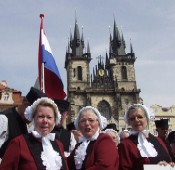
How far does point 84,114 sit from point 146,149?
0.82 metres

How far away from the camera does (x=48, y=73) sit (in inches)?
314

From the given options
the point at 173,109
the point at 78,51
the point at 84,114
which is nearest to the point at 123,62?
the point at 78,51

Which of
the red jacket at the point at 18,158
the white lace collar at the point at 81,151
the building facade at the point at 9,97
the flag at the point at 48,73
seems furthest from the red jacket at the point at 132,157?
the building facade at the point at 9,97

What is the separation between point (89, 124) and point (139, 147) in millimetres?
639

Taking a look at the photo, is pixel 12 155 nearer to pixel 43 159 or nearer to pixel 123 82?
pixel 43 159

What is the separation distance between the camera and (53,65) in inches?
318

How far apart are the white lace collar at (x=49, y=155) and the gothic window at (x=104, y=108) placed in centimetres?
4759

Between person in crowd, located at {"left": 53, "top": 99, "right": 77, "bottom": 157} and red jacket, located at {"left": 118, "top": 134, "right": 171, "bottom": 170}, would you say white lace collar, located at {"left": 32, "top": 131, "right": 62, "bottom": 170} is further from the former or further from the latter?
person in crowd, located at {"left": 53, "top": 99, "right": 77, "bottom": 157}

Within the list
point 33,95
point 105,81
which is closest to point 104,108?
point 105,81

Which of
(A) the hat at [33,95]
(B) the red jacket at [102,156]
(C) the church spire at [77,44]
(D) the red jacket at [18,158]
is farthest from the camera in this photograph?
(C) the church spire at [77,44]

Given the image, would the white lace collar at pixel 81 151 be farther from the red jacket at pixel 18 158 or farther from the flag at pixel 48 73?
the flag at pixel 48 73

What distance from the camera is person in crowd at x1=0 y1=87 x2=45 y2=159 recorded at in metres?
3.62

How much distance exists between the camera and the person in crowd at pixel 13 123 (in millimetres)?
3623

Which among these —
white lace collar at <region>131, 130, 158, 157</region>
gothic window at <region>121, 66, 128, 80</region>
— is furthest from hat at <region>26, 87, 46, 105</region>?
gothic window at <region>121, 66, 128, 80</region>
